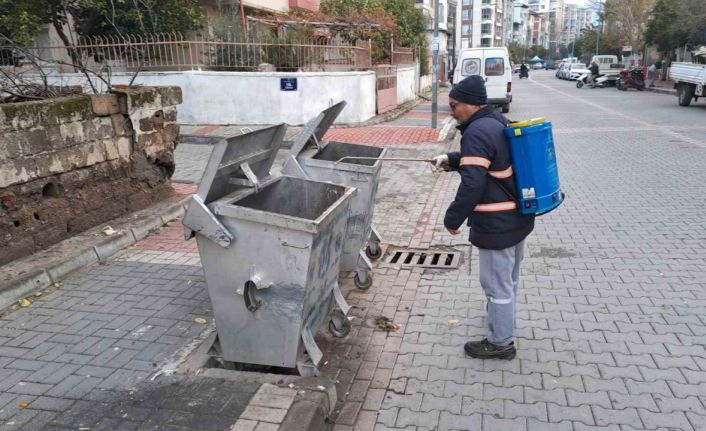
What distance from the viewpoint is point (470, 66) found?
18.8m

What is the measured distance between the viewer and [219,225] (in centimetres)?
294

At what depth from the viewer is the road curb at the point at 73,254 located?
4434 millimetres

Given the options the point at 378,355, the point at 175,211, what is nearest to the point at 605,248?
the point at 378,355

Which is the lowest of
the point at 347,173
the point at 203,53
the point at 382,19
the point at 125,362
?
the point at 125,362

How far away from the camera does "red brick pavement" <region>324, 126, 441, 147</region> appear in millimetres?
12641

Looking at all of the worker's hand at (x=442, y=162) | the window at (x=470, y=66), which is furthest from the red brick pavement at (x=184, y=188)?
the window at (x=470, y=66)

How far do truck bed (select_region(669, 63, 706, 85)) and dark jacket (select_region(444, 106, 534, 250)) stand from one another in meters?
18.6

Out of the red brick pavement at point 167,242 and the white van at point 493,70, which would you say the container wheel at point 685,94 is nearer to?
the white van at point 493,70

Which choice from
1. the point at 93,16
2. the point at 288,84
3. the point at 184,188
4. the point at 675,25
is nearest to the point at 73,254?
the point at 184,188

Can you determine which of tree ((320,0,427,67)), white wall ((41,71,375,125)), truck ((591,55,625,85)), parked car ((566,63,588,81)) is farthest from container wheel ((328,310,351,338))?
parked car ((566,63,588,81))

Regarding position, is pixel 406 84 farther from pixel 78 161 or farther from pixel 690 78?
pixel 78 161

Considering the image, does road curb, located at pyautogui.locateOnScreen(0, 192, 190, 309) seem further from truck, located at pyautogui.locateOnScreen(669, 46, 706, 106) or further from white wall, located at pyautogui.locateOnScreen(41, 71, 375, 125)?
truck, located at pyautogui.locateOnScreen(669, 46, 706, 106)

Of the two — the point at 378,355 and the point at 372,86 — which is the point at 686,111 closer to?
the point at 372,86

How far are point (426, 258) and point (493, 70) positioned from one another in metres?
14.4
